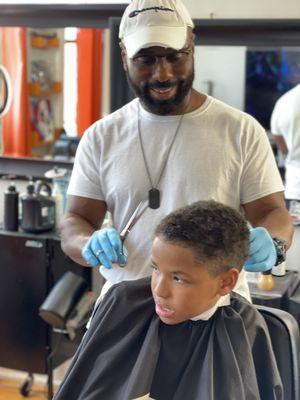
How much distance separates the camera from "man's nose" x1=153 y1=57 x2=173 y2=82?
4.50 feet

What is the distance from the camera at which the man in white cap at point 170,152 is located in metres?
1.38

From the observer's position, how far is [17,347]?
269 cm

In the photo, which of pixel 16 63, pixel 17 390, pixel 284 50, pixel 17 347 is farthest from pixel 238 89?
pixel 17 390

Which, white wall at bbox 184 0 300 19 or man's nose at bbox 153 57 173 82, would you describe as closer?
man's nose at bbox 153 57 173 82

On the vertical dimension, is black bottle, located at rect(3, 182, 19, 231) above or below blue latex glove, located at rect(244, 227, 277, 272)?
below

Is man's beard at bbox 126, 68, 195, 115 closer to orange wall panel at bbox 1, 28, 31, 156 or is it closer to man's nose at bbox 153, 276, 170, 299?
man's nose at bbox 153, 276, 170, 299

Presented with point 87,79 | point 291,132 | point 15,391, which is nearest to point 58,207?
point 87,79

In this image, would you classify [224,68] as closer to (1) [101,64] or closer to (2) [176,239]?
(1) [101,64]

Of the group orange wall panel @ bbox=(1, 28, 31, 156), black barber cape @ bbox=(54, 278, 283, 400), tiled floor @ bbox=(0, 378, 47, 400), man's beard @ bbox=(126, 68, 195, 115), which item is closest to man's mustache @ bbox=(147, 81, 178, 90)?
man's beard @ bbox=(126, 68, 195, 115)

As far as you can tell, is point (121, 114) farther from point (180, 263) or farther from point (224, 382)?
point (224, 382)

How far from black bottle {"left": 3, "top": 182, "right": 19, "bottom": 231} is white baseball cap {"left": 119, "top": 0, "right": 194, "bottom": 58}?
52.2 inches

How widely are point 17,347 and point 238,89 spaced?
4.80ft

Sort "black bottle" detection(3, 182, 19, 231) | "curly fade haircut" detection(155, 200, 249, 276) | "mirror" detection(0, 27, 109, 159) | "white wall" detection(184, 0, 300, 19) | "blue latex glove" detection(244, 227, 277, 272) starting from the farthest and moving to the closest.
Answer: "mirror" detection(0, 27, 109, 159), "black bottle" detection(3, 182, 19, 231), "white wall" detection(184, 0, 300, 19), "blue latex glove" detection(244, 227, 277, 272), "curly fade haircut" detection(155, 200, 249, 276)

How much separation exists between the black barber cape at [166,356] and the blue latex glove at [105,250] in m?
0.06
